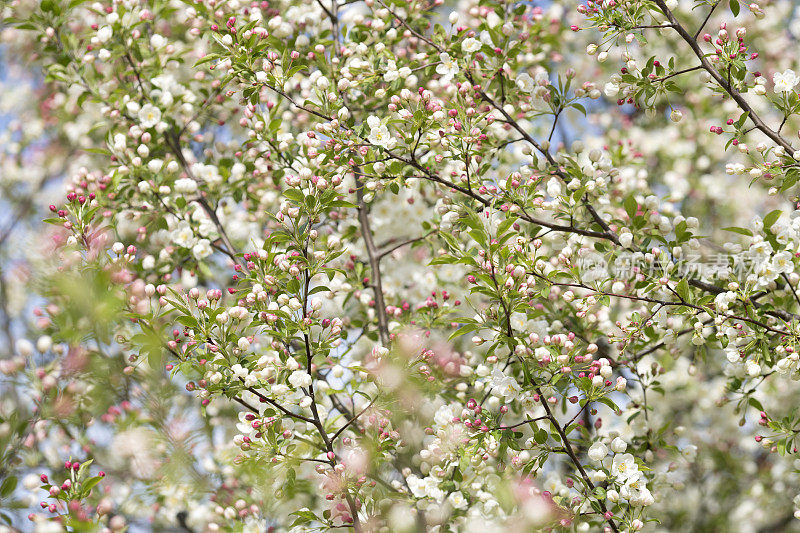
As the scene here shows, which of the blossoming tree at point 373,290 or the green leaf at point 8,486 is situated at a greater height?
the blossoming tree at point 373,290

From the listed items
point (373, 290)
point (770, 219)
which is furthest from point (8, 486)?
point (770, 219)

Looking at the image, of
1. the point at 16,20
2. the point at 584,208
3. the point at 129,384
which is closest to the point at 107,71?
the point at 16,20

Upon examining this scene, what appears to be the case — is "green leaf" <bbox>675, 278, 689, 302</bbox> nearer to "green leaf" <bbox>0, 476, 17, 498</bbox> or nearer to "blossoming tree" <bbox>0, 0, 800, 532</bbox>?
"blossoming tree" <bbox>0, 0, 800, 532</bbox>

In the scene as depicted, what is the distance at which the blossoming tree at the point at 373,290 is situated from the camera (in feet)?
8.36

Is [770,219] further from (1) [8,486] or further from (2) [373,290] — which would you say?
(1) [8,486]

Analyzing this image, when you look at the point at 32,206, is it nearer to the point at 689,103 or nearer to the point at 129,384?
the point at 129,384

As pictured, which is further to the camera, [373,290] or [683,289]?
[373,290]

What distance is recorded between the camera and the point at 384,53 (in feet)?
10.5

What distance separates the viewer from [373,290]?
147 inches

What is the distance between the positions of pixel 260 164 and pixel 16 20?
1500 millimetres

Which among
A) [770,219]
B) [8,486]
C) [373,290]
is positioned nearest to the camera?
[8,486]

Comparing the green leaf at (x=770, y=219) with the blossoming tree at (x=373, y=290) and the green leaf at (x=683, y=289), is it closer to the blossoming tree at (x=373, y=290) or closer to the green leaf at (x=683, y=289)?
the blossoming tree at (x=373, y=290)

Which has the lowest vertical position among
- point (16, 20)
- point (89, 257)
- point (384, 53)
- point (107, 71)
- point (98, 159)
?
point (89, 257)

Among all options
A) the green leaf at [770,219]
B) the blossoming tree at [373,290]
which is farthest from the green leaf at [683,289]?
the green leaf at [770,219]
